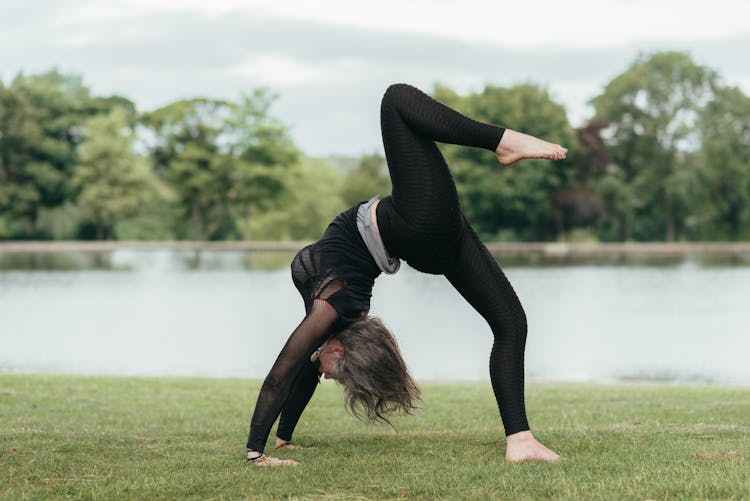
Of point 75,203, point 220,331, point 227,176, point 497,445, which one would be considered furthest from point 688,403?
point 75,203

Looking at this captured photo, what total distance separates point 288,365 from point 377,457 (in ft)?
1.99

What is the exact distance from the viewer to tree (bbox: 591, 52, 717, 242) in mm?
56594

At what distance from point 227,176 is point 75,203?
10.6 m

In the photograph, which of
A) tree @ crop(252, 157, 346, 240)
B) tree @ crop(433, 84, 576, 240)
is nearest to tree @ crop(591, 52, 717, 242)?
tree @ crop(433, 84, 576, 240)

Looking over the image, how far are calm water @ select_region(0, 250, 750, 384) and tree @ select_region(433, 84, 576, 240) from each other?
2181 cm

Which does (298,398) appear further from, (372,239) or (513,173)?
(513,173)

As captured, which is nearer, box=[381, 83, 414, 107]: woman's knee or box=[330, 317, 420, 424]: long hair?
box=[381, 83, 414, 107]: woman's knee

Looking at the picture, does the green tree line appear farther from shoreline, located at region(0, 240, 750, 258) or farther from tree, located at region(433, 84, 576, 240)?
shoreline, located at region(0, 240, 750, 258)

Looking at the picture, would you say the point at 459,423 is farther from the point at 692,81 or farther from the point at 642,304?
the point at 692,81

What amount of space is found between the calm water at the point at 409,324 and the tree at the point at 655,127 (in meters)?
25.1

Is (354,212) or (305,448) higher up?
(354,212)

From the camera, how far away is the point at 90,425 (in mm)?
5766

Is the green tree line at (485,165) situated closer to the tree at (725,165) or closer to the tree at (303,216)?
the tree at (725,165)

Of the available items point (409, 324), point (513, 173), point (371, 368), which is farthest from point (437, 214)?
point (513, 173)
